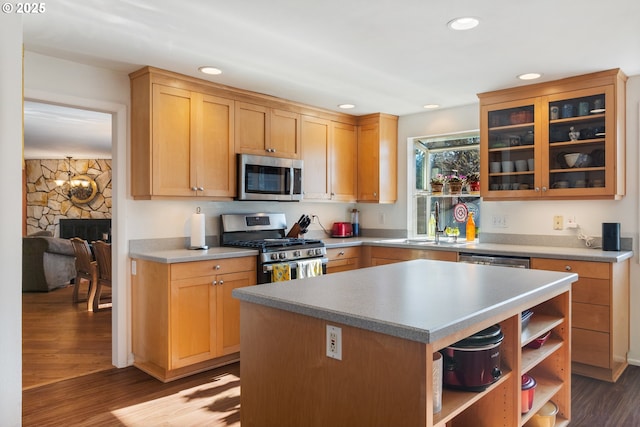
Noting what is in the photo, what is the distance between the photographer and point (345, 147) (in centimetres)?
503

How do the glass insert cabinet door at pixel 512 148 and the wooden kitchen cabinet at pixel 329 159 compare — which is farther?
the wooden kitchen cabinet at pixel 329 159

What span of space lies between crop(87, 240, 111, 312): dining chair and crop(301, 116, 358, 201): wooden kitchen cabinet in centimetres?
234

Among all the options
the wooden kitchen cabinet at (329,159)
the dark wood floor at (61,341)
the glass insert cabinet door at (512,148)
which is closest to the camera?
the dark wood floor at (61,341)

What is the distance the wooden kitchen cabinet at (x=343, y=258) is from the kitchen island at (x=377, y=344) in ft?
6.96

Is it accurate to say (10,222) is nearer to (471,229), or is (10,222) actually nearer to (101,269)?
(101,269)

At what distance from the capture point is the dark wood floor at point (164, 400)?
2.65 metres

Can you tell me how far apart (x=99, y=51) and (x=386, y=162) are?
3.03 metres

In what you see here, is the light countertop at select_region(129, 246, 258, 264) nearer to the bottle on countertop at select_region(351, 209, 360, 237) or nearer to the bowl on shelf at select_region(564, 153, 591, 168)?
the bottle on countertop at select_region(351, 209, 360, 237)

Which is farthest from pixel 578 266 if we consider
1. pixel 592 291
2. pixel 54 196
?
pixel 54 196

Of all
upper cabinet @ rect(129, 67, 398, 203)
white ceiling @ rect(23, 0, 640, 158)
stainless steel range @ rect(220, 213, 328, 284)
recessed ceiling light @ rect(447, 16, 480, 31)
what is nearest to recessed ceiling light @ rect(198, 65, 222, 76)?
white ceiling @ rect(23, 0, 640, 158)

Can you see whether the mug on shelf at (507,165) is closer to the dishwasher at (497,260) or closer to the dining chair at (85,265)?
the dishwasher at (497,260)

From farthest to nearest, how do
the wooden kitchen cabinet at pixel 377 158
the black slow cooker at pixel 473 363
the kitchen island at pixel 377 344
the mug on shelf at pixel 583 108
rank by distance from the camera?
the wooden kitchen cabinet at pixel 377 158 → the mug on shelf at pixel 583 108 → the black slow cooker at pixel 473 363 → the kitchen island at pixel 377 344

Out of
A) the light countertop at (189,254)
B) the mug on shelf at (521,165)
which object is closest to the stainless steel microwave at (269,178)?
the light countertop at (189,254)

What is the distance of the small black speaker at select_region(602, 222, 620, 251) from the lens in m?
3.50
